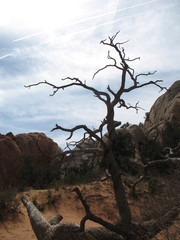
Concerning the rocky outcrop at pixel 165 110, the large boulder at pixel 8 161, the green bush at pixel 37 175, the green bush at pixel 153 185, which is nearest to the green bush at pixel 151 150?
the rocky outcrop at pixel 165 110

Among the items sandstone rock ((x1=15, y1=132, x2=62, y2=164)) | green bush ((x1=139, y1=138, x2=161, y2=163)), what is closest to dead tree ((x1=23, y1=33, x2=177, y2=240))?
green bush ((x1=139, y1=138, x2=161, y2=163))

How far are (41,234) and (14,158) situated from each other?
2114 centimetres

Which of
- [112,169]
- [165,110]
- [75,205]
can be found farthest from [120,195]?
[165,110]

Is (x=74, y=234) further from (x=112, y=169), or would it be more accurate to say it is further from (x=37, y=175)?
(x=37, y=175)

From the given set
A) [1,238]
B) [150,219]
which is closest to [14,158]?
[1,238]

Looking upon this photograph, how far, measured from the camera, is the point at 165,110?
37.7m

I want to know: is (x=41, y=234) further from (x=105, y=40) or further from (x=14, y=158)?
(x=14, y=158)

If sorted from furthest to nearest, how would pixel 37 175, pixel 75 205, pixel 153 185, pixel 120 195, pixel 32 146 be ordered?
pixel 32 146 < pixel 37 175 < pixel 153 185 < pixel 75 205 < pixel 120 195

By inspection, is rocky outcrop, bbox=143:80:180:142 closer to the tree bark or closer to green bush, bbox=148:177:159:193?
green bush, bbox=148:177:159:193

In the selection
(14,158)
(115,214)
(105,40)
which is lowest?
(115,214)

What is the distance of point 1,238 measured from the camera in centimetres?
1224

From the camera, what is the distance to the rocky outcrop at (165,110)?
33562 mm

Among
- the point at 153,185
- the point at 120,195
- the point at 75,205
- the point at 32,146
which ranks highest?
the point at 32,146

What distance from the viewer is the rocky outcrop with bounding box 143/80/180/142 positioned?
3356 cm
